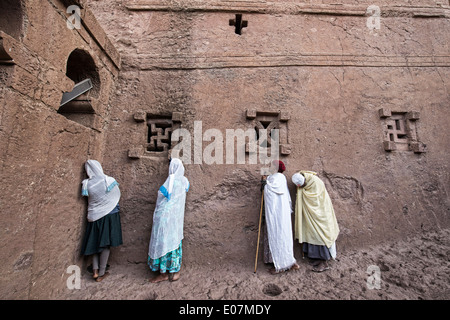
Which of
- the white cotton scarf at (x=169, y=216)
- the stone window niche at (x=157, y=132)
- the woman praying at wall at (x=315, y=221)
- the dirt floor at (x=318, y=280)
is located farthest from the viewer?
the stone window niche at (x=157, y=132)

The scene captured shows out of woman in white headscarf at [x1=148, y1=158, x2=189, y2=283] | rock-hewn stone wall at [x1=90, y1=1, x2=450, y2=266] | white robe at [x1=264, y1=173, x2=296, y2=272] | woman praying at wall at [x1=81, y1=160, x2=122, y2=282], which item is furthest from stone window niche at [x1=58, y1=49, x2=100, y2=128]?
white robe at [x1=264, y1=173, x2=296, y2=272]

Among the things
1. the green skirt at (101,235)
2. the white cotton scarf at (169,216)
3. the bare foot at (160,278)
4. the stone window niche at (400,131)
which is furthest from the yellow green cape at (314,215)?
the green skirt at (101,235)

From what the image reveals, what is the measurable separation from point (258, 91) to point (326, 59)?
1.43m

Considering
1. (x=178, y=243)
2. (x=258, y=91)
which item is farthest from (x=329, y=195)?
(x=178, y=243)

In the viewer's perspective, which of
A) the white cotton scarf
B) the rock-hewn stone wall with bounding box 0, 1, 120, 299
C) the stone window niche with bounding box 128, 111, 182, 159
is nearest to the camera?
the rock-hewn stone wall with bounding box 0, 1, 120, 299

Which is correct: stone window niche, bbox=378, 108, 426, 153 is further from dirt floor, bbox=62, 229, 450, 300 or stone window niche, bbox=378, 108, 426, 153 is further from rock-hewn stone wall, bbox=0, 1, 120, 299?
rock-hewn stone wall, bbox=0, 1, 120, 299

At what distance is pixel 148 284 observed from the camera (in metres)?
2.81

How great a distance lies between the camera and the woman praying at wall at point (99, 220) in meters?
2.86

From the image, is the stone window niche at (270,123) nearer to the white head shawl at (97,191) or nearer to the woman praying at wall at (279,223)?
the woman praying at wall at (279,223)

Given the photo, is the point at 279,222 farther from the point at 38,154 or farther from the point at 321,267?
the point at 38,154

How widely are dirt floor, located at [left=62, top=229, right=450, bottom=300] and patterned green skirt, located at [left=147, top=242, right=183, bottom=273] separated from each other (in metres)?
0.18

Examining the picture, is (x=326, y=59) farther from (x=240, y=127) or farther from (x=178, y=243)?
(x=178, y=243)

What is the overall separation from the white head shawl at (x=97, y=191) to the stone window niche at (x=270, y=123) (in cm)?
212

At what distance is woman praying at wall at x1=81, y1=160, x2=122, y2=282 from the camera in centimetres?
286
